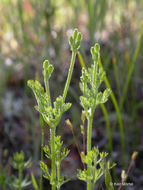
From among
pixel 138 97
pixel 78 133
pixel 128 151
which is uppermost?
pixel 138 97

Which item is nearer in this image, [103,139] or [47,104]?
[47,104]

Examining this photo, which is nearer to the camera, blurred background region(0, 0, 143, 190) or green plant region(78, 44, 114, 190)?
green plant region(78, 44, 114, 190)

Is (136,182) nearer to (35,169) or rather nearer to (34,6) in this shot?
(35,169)

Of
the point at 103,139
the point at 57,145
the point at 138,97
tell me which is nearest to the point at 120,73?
the point at 138,97

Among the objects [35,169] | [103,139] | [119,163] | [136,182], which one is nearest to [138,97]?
[103,139]

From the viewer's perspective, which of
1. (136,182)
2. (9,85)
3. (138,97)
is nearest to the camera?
(136,182)

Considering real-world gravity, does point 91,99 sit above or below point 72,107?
below

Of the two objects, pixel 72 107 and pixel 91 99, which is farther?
pixel 72 107

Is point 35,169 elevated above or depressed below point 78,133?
below

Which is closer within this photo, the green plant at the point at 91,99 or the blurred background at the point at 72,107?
the green plant at the point at 91,99

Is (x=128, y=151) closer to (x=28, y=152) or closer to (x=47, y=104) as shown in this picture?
(x=28, y=152)

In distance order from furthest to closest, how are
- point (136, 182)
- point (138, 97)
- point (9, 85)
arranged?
1. point (9, 85)
2. point (138, 97)
3. point (136, 182)
